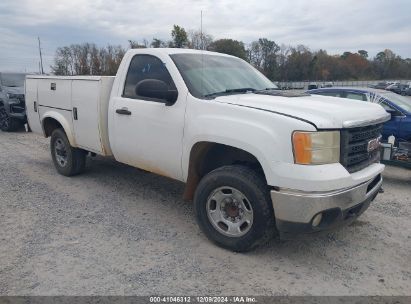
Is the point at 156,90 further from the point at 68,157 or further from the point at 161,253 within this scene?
the point at 68,157

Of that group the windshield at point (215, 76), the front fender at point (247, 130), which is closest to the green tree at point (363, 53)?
the windshield at point (215, 76)

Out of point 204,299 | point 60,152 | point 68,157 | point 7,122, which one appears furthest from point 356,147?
point 7,122

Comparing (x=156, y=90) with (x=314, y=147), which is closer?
(x=314, y=147)

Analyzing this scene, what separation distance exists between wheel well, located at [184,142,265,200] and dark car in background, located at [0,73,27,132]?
932 cm

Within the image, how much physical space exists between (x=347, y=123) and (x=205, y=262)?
1793mm

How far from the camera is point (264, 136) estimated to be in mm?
3410

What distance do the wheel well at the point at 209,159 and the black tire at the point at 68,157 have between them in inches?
109

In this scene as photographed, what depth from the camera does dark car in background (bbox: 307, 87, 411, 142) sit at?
25.0 feet

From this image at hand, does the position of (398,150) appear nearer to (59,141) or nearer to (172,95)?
(172,95)

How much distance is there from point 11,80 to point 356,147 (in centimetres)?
1218

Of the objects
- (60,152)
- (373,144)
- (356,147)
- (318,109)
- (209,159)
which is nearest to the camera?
(318,109)

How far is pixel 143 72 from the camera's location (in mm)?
4867

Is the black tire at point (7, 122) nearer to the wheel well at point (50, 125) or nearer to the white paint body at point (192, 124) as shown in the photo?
the wheel well at point (50, 125)

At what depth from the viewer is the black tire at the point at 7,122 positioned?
1196 centimetres
